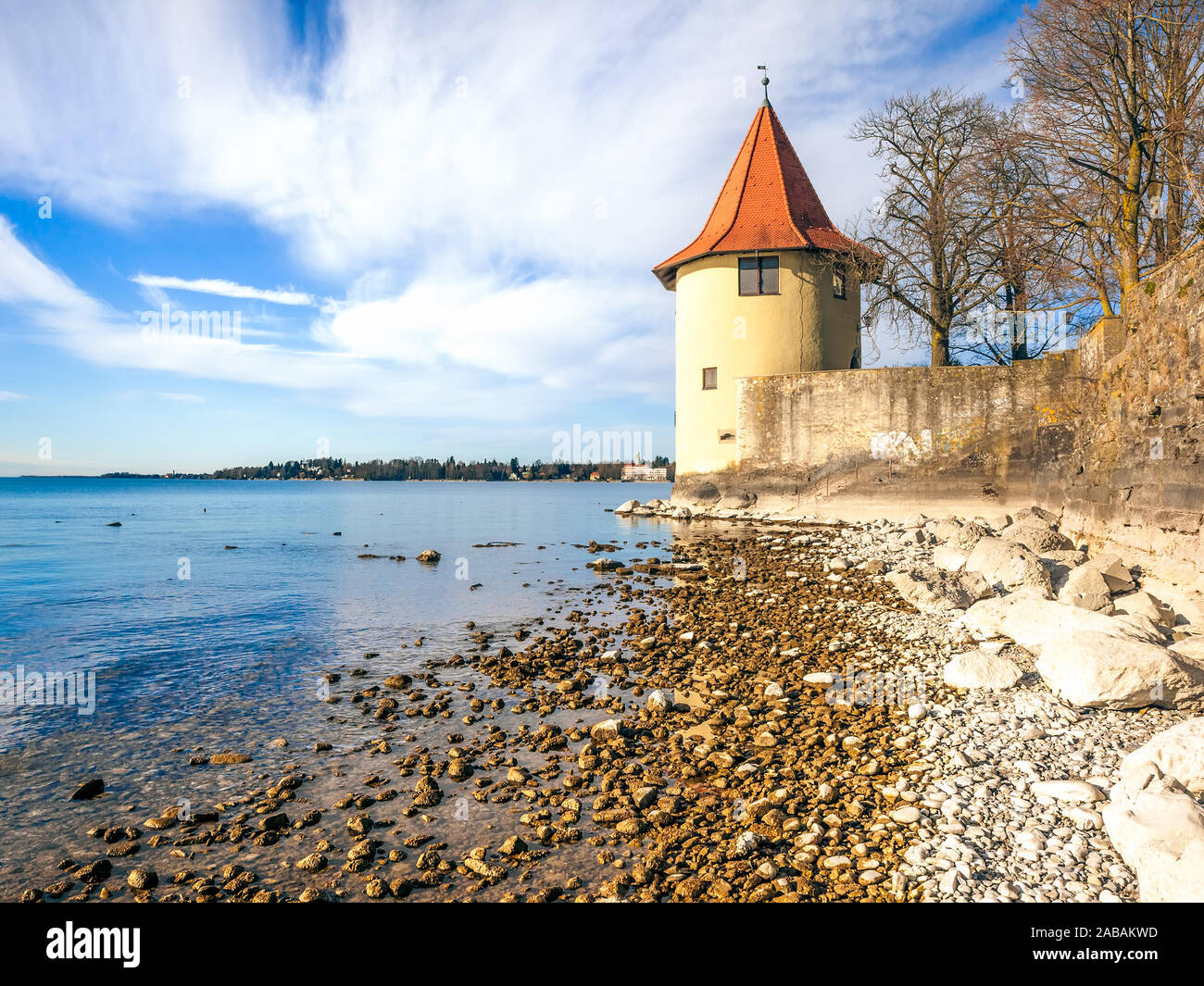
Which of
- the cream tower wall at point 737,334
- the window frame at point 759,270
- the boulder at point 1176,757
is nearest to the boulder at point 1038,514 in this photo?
the cream tower wall at point 737,334

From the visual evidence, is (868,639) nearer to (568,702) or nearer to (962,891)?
(568,702)

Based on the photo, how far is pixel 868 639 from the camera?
8.24 metres

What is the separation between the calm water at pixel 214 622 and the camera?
20.8 feet

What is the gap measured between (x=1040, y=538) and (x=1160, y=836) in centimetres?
1141

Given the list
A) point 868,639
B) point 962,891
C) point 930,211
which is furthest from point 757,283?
point 962,891

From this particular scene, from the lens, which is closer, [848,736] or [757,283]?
[848,736]

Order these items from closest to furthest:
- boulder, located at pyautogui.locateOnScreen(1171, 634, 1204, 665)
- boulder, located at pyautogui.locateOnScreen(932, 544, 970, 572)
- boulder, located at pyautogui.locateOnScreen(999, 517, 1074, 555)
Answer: boulder, located at pyautogui.locateOnScreen(1171, 634, 1204, 665)
boulder, located at pyautogui.locateOnScreen(932, 544, 970, 572)
boulder, located at pyautogui.locateOnScreen(999, 517, 1074, 555)

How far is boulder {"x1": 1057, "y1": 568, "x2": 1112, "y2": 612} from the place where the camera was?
8.38 meters

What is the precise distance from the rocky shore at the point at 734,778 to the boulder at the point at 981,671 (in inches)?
1.0

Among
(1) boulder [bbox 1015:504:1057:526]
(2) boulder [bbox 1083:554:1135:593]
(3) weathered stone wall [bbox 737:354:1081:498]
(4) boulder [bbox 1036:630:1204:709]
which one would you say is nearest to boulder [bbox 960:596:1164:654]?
(4) boulder [bbox 1036:630:1204:709]

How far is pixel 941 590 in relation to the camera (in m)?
9.93

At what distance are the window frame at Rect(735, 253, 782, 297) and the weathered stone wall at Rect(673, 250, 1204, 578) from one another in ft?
13.5

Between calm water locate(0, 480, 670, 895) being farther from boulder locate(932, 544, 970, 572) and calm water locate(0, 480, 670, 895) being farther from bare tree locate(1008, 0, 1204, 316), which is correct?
bare tree locate(1008, 0, 1204, 316)
